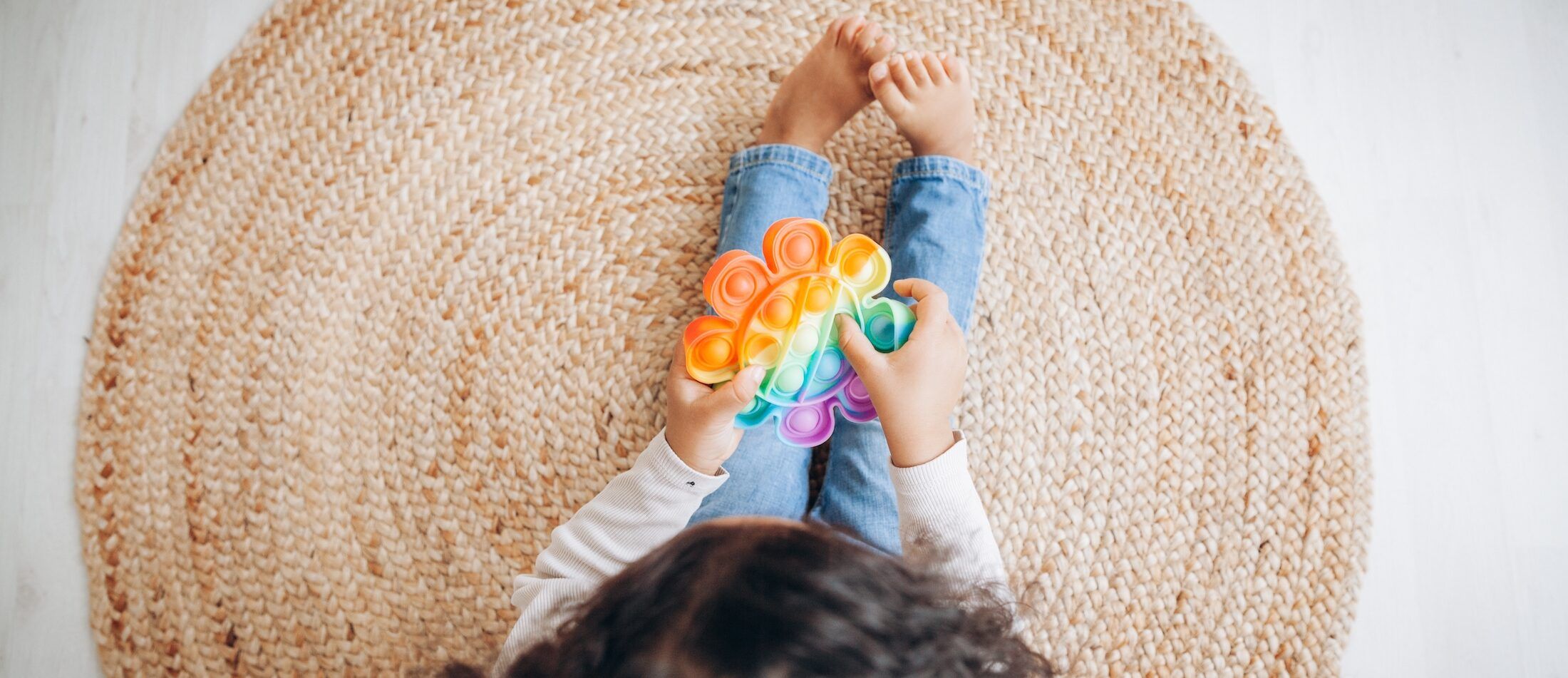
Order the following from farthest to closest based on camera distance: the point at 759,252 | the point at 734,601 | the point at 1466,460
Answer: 1. the point at 1466,460
2. the point at 759,252
3. the point at 734,601

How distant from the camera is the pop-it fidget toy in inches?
19.8

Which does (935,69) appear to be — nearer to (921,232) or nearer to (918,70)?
(918,70)

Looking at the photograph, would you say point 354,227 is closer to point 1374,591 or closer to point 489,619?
point 489,619

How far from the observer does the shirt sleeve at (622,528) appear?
0.54 m

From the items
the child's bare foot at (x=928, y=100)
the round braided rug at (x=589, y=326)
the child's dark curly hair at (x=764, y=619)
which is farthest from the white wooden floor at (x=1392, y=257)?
the child's dark curly hair at (x=764, y=619)

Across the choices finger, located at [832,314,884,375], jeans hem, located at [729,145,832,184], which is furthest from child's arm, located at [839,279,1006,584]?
jeans hem, located at [729,145,832,184]

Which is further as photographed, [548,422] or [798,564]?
[548,422]

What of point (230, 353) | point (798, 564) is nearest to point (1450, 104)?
point (798, 564)

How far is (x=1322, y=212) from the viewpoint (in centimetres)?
77

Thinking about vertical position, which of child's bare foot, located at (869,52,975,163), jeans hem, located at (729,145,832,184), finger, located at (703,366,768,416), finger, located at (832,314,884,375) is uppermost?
child's bare foot, located at (869,52,975,163)

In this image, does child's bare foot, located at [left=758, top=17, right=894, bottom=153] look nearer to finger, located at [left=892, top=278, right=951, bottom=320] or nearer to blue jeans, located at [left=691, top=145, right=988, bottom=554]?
blue jeans, located at [left=691, top=145, right=988, bottom=554]

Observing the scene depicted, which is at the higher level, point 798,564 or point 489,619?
point 798,564

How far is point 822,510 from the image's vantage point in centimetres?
66

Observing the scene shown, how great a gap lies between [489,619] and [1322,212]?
796 mm
